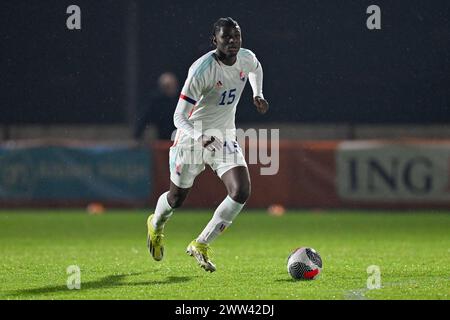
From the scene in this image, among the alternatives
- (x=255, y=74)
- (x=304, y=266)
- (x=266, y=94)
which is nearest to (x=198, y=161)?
(x=255, y=74)

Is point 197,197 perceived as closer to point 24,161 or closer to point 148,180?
point 148,180

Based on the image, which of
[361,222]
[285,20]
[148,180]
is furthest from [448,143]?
[148,180]

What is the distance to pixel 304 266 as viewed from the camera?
299 inches

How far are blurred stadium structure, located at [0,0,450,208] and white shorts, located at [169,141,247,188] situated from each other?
6.42 m

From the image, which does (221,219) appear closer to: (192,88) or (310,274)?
(310,274)

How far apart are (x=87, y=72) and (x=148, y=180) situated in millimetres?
2932

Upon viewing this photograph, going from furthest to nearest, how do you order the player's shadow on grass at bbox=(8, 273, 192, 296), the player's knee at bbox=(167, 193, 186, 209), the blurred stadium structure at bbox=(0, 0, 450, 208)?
the blurred stadium structure at bbox=(0, 0, 450, 208) < the player's knee at bbox=(167, 193, 186, 209) < the player's shadow on grass at bbox=(8, 273, 192, 296)

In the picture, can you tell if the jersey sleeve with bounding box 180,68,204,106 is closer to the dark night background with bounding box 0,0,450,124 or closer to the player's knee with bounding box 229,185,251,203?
the player's knee with bounding box 229,185,251,203

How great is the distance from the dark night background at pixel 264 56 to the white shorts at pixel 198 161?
286 inches

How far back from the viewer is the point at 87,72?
17.0m

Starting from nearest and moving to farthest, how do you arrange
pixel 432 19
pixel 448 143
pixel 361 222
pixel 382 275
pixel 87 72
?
pixel 382 275 → pixel 361 222 → pixel 448 143 → pixel 432 19 → pixel 87 72

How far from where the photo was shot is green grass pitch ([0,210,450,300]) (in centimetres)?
709

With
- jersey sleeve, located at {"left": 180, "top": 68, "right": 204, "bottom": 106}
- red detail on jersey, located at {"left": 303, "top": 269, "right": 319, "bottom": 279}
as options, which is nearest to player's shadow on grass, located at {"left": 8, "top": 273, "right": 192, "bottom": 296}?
red detail on jersey, located at {"left": 303, "top": 269, "right": 319, "bottom": 279}

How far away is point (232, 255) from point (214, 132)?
67.9 inches
